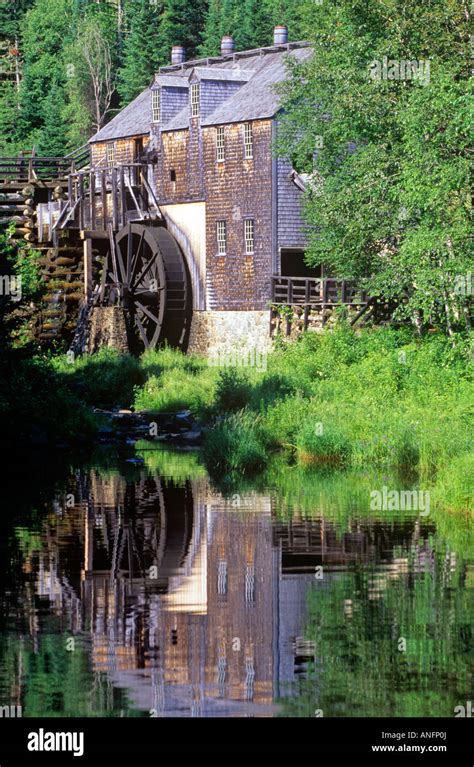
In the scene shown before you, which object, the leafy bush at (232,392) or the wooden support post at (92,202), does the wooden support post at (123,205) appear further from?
the leafy bush at (232,392)

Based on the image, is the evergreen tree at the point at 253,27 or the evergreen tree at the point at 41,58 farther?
the evergreen tree at the point at 41,58

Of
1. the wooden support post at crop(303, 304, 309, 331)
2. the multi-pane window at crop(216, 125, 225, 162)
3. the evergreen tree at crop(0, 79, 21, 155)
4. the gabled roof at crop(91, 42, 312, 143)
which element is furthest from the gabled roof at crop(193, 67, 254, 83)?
the evergreen tree at crop(0, 79, 21, 155)

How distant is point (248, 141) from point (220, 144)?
1830 millimetres

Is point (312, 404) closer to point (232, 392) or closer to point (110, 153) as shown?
point (232, 392)

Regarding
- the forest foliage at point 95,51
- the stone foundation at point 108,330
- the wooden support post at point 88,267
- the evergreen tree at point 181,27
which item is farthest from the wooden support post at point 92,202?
the evergreen tree at point 181,27

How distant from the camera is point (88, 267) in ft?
173

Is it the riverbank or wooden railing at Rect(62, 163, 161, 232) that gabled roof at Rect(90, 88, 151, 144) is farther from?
the riverbank

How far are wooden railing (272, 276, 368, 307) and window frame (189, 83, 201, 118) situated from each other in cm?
713

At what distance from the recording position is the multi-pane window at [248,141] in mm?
46594

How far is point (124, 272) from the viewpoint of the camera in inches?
2013

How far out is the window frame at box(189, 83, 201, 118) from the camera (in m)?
49.6

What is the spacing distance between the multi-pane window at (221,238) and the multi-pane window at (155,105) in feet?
19.0

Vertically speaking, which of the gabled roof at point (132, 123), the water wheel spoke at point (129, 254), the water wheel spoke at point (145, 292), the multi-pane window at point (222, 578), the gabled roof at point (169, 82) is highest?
the gabled roof at point (169, 82)

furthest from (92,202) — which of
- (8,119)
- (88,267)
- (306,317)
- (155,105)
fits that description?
(8,119)
